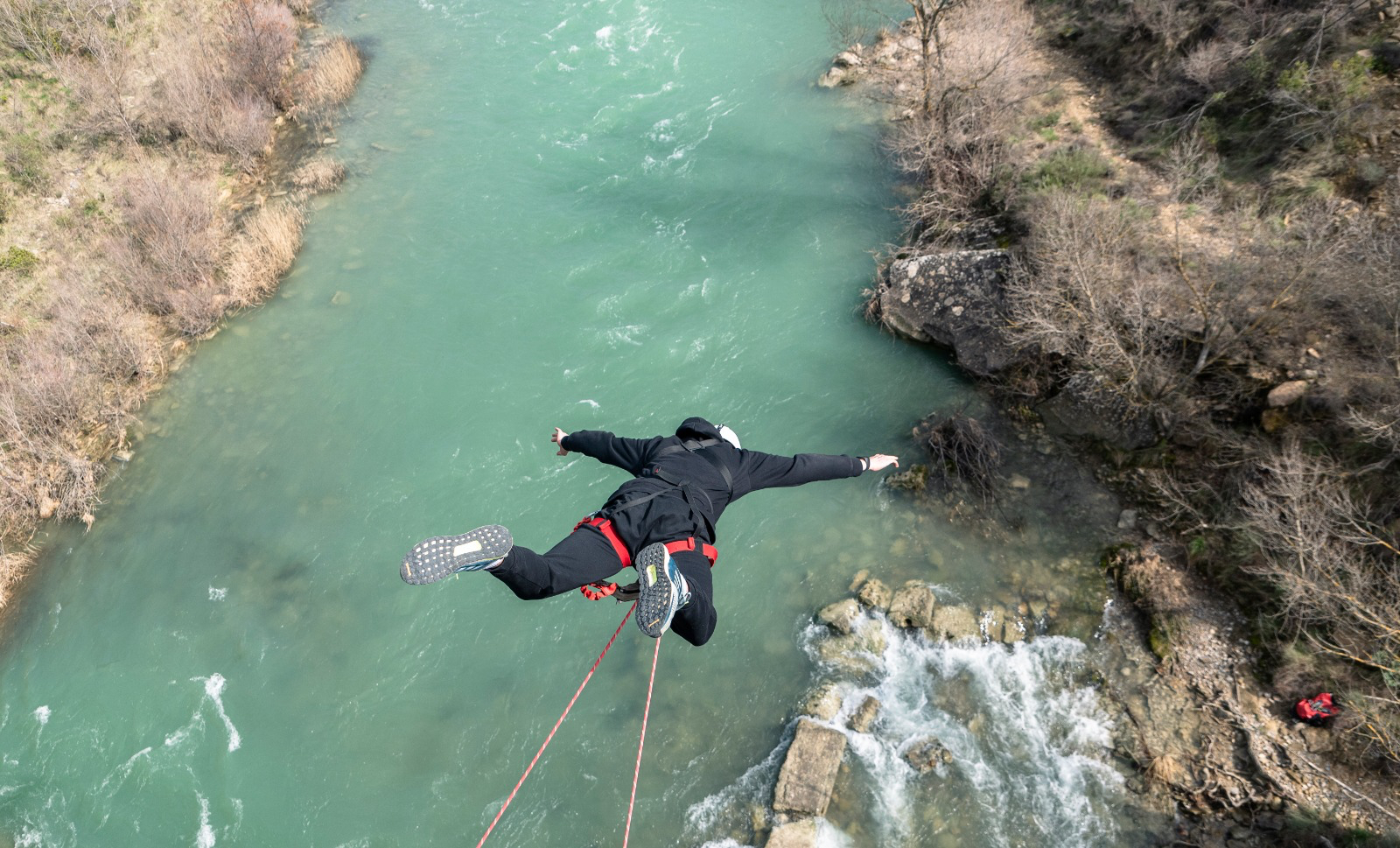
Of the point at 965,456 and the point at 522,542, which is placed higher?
the point at 965,456

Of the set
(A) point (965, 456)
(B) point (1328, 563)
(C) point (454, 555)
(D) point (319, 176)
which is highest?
(C) point (454, 555)

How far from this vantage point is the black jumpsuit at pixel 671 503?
5.20 m

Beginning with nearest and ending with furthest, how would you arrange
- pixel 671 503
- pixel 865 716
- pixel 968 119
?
pixel 671 503 → pixel 865 716 → pixel 968 119

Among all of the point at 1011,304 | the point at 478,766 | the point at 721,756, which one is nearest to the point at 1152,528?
the point at 1011,304

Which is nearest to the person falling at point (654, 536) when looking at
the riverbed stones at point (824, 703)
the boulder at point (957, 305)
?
the riverbed stones at point (824, 703)

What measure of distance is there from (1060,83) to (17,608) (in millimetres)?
20004

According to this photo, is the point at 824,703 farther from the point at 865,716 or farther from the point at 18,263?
the point at 18,263

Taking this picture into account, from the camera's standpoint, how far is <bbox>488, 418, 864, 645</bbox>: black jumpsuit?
205 inches

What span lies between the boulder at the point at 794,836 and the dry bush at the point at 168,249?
1286cm

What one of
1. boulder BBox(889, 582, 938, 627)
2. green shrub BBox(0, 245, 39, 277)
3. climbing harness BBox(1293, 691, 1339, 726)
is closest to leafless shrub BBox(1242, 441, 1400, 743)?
climbing harness BBox(1293, 691, 1339, 726)

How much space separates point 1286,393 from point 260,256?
16.4 m

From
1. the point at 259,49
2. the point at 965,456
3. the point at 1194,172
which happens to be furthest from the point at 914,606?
the point at 259,49

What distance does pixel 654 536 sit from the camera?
18.0 ft

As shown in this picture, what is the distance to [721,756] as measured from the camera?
8.91 meters
